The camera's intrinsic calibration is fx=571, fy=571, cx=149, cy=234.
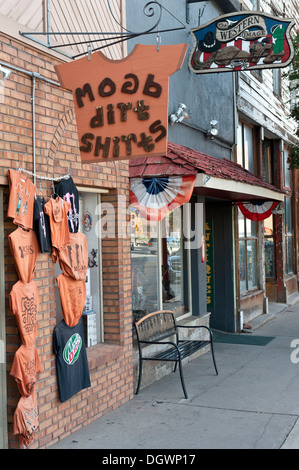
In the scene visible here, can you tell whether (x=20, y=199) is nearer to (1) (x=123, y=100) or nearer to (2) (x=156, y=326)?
(1) (x=123, y=100)

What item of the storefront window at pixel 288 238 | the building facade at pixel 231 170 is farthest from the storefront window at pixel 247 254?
the storefront window at pixel 288 238

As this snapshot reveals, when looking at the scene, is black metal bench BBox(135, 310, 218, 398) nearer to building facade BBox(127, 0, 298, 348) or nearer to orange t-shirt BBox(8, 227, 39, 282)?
building facade BBox(127, 0, 298, 348)

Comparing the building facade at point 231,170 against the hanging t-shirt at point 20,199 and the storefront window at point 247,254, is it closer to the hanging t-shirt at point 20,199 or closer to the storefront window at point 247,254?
the storefront window at point 247,254

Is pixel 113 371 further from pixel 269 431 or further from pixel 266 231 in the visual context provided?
pixel 266 231

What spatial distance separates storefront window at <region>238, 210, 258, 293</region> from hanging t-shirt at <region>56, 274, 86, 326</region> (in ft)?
24.2

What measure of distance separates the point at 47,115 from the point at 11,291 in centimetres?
176

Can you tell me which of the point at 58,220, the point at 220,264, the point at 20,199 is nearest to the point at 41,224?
the point at 58,220

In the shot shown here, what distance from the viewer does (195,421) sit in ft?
19.5

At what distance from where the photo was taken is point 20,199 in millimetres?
4902

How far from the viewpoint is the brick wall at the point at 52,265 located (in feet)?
16.3

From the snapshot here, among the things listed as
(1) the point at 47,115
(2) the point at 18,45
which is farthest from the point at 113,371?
(2) the point at 18,45

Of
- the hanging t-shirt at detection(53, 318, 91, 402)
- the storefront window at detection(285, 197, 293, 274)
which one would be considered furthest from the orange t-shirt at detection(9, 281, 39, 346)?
the storefront window at detection(285, 197, 293, 274)

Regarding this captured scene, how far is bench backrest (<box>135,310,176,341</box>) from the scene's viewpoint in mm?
7101

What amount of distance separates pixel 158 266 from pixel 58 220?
11.0 feet
